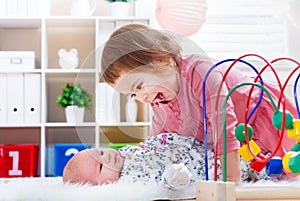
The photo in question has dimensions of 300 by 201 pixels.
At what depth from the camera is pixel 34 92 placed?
2.94m

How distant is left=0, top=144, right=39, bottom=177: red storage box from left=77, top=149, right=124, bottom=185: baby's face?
4.84 ft

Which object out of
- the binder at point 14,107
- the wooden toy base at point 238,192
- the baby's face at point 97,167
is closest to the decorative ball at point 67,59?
the binder at point 14,107

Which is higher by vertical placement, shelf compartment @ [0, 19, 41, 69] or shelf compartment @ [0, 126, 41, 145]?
shelf compartment @ [0, 19, 41, 69]

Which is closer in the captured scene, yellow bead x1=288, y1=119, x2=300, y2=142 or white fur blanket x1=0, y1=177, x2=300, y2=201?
yellow bead x1=288, y1=119, x2=300, y2=142

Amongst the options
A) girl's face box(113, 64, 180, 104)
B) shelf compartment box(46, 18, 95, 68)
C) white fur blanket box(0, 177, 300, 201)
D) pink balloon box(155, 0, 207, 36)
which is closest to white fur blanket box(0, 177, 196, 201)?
white fur blanket box(0, 177, 300, 201)

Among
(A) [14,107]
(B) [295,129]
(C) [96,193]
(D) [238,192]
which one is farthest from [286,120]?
(A) [14,107]

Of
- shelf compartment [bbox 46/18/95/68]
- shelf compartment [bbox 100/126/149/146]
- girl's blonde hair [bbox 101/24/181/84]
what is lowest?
shelf compartment [bbox 100/126/149/146]

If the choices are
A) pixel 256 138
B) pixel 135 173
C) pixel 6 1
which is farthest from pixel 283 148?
pixel 6 1

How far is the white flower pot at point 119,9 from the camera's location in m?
2.98

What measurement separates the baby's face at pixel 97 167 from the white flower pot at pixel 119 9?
1.60 metres

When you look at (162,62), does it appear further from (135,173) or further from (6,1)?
(6,1)

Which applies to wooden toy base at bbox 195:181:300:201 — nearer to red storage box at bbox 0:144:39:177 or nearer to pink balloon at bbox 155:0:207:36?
pink balloon at bbox 155:0:207:36

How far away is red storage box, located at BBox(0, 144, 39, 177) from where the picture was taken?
2861mm

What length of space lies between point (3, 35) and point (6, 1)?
0.89 ft
